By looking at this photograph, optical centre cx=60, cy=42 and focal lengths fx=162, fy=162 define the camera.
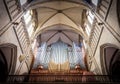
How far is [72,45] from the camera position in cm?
2027

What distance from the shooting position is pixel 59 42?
20.9 metres

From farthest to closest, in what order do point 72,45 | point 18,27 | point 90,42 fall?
point 72,45 → point 90,42 → point 18,27

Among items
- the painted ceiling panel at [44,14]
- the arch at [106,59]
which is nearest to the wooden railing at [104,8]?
the arch at [106,59]

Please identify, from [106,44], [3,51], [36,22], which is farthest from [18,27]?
[106,44]

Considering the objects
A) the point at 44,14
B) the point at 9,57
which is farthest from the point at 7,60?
the point at 44,14

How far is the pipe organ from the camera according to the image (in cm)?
1614

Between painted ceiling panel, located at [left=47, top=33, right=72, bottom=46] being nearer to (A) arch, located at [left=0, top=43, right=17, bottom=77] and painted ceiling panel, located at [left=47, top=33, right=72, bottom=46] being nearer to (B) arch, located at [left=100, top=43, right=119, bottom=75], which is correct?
(B) arch, located at [left=100, top=43, right=119, bottom=75]

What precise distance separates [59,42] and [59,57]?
3.26 meters

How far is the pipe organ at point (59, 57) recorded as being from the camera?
16141 millimetres

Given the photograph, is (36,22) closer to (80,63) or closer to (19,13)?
(19,13)

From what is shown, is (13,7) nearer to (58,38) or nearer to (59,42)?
(58,38)

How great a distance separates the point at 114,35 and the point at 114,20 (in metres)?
0.84

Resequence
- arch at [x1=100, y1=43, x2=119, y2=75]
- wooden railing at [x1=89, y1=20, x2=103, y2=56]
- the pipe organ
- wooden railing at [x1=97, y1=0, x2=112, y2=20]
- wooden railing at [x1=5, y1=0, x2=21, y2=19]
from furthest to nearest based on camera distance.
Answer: the pipe organ, arch at [x1=100, y1=43, x2=119, y2=75], wooden railing at [x1=89, y1=20, x2=103, y2=56], wooden railing at [x1=5, y1=0, x2=21, y2=19], wooden railing at [x1=97, y1=0, x2=112, y2=20]

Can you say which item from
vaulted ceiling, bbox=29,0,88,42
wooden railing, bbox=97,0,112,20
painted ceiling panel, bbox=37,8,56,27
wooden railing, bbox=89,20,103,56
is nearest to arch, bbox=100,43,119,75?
wooden railing, bbox=89,20,103,56
